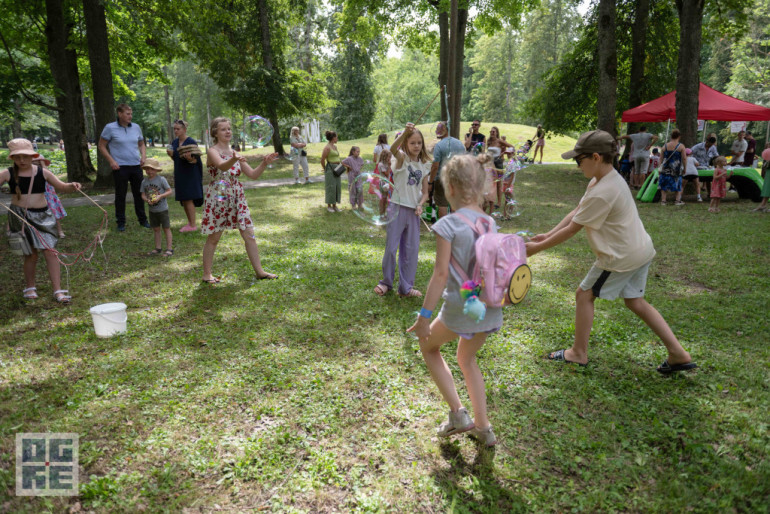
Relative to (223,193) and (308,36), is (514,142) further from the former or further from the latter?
(223,193)

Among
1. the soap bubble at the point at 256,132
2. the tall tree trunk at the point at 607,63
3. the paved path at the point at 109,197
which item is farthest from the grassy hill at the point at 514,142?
the soap bubble at the point at 256,132

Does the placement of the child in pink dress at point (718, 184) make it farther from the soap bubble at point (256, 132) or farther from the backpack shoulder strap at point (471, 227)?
the backpack shoulder strap at point (471, 227)

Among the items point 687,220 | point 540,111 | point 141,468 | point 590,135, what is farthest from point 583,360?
point 540,111

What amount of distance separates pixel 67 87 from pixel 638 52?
21093 millimetres

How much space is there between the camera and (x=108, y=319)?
15.5ft

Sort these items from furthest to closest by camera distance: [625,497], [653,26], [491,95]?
[491,95] → [653,26] → [625,497]

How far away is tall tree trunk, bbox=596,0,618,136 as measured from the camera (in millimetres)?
14562

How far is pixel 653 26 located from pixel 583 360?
21411 mm

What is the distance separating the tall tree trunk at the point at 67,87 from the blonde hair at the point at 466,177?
15.5 m

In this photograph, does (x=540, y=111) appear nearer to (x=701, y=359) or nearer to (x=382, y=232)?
(x=382, y=232)

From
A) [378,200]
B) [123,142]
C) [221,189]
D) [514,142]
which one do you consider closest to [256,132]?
[221,189]

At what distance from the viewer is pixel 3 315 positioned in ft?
17.9

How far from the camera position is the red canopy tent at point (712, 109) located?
15742mm

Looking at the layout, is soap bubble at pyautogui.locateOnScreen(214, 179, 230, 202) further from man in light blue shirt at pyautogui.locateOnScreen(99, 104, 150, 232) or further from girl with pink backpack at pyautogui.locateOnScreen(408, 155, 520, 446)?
girl with pink backpack at pyautogui.locateOnScreen(408, 155, 520, 446)
